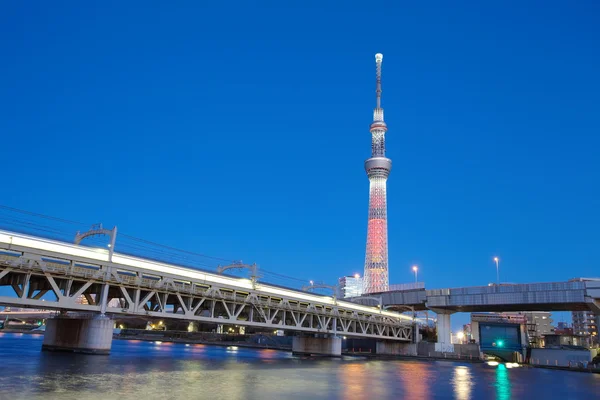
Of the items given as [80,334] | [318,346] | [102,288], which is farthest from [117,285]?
[318,346]

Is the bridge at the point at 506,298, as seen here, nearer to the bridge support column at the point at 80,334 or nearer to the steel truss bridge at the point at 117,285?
the steel truss bridge at the point at 117,285

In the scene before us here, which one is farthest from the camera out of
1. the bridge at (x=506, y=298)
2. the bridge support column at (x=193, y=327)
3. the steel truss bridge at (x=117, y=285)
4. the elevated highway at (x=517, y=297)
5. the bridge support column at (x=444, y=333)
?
the bridge support column at (x=193, y=327)

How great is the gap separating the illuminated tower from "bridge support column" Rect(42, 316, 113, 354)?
124 m

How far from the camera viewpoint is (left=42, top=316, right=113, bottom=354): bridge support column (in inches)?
1913

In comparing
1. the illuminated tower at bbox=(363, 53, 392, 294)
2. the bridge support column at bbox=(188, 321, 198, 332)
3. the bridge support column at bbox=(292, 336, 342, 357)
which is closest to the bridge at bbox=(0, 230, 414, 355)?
the bridge support column at bbox=(292, 336, 342, 357)

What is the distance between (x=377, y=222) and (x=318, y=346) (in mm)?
96372

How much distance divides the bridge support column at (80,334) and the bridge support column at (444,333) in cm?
8030

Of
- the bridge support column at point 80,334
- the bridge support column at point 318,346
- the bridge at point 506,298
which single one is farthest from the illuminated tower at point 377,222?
the bridge support column at point 80,334

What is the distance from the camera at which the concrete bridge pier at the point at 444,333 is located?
10838cm

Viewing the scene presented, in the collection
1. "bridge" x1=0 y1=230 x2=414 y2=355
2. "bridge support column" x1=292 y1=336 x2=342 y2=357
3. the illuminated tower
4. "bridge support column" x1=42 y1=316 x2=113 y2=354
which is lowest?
"bridge support column" x1=292 y1=336 x2=342 y2=357

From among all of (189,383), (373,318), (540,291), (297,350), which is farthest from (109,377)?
(540,291)

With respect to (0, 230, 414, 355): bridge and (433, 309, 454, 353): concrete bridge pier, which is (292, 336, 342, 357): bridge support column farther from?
(433, 309, 454, 353): concrete bridge pier

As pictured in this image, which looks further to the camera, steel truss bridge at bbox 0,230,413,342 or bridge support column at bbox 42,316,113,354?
bridge support column at bbox 42,316,113,354

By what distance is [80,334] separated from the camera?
167 ft
